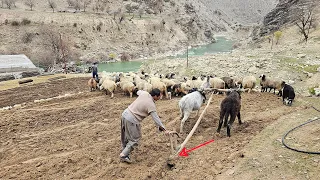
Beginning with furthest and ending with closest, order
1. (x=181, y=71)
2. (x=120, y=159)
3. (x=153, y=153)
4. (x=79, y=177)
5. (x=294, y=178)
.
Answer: (x=181, y=71)
(x=153, y=153)
(x=120, y=159)
(x=79, y=177)
(x=294, y=178)

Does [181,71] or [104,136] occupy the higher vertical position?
[181,71]

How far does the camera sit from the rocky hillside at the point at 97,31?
150ft

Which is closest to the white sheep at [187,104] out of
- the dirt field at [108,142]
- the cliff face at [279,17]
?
the dirt field at [108,142]

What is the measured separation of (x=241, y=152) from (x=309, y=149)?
1593mm

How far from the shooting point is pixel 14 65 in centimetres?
2775

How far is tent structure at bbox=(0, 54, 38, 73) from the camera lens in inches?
1058

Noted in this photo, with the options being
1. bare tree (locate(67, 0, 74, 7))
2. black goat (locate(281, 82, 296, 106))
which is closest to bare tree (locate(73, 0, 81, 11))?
bare tree (locate(67, 0, 74, 7))

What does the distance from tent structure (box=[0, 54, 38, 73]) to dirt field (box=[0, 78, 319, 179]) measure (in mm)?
15319

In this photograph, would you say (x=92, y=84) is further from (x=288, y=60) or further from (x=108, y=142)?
(x=288, y=60)

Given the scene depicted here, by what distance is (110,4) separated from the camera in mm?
78000

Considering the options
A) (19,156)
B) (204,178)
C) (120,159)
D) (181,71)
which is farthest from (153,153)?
(181,71)

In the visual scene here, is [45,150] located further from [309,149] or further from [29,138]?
[309,149]

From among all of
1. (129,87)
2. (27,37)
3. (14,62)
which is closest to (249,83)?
(129,87)

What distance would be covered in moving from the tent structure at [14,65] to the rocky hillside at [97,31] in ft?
23.0
